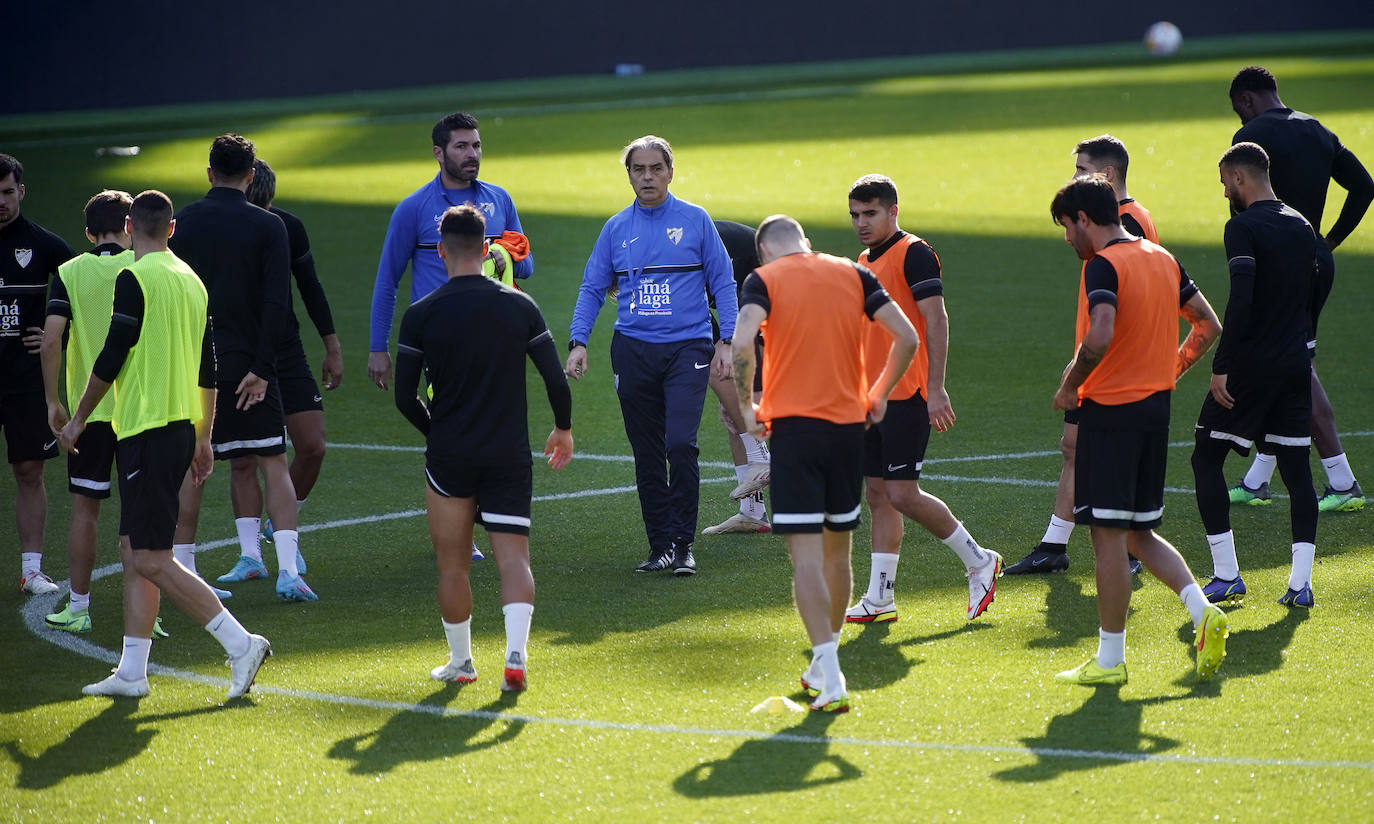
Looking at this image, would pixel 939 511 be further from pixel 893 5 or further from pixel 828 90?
pixel 893 5

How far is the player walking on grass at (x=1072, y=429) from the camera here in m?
6.90

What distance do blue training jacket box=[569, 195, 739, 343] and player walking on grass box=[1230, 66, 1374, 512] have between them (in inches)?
114

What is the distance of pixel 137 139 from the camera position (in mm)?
29141

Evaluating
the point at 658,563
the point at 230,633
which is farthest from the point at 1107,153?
the point at 230,633

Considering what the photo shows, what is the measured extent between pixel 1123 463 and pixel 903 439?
3.66 feet

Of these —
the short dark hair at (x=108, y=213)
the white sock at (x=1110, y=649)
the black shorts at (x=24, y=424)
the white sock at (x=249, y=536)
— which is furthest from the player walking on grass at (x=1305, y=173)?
the black shorts at (x=24, y=424)

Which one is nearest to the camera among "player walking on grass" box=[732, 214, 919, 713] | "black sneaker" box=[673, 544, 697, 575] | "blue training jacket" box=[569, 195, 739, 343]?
"player walking on grass" box=[732, 214, 919, 713]

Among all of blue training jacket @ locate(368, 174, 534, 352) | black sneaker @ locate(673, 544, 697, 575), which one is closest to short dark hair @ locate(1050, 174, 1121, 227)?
black sneaker @ locate(673, 544, 697, 575)

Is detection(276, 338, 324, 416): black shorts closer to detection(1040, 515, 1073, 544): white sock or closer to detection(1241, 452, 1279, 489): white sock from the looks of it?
detection(1040, 515, 1073, 544): white sock

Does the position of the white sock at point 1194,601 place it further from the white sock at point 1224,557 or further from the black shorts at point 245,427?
the black shorts at point 245,427

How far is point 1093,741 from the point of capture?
5.16 metres

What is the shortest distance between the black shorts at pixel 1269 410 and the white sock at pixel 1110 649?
4.92 ft

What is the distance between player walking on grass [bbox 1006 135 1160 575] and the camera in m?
6.90

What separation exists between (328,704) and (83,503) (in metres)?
1.72
